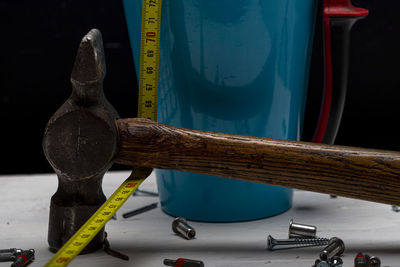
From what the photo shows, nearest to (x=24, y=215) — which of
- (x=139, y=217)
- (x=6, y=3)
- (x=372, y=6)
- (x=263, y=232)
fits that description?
(x=139, y=217)

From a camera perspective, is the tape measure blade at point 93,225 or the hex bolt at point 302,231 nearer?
the tape measure blade at point 93,225

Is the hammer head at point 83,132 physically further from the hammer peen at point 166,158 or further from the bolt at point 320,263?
the bolt at point 320,263

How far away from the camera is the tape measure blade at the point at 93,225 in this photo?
0.71 m

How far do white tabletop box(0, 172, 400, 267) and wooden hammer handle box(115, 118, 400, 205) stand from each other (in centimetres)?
11

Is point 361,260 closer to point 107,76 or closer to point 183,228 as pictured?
point 183,228

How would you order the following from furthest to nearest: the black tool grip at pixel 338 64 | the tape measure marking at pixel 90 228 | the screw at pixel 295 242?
the black tool grip at pixel 338 64, the screw at pixel 295 242, the tape measure marking at pixel 90 228

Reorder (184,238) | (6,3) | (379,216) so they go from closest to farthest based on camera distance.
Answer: (184,238) → (379,216) → (6,3)

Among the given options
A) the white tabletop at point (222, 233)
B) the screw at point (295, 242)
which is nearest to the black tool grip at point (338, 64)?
the white tabletop at point (222, 233)

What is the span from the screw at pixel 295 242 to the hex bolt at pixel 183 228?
13cm

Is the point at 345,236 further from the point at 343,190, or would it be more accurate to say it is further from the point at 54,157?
the point at 54,157

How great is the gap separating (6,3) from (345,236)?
1.16 metres

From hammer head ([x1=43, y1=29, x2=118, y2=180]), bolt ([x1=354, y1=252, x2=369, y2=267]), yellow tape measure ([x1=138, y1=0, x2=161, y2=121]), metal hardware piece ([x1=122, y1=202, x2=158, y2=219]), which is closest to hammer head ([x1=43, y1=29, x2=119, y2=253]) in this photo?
hammer head ([x1=43, y1=29, x2=118, y2=180])

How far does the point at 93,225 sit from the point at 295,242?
1.05 ft

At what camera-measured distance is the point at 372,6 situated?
1.66 metres
